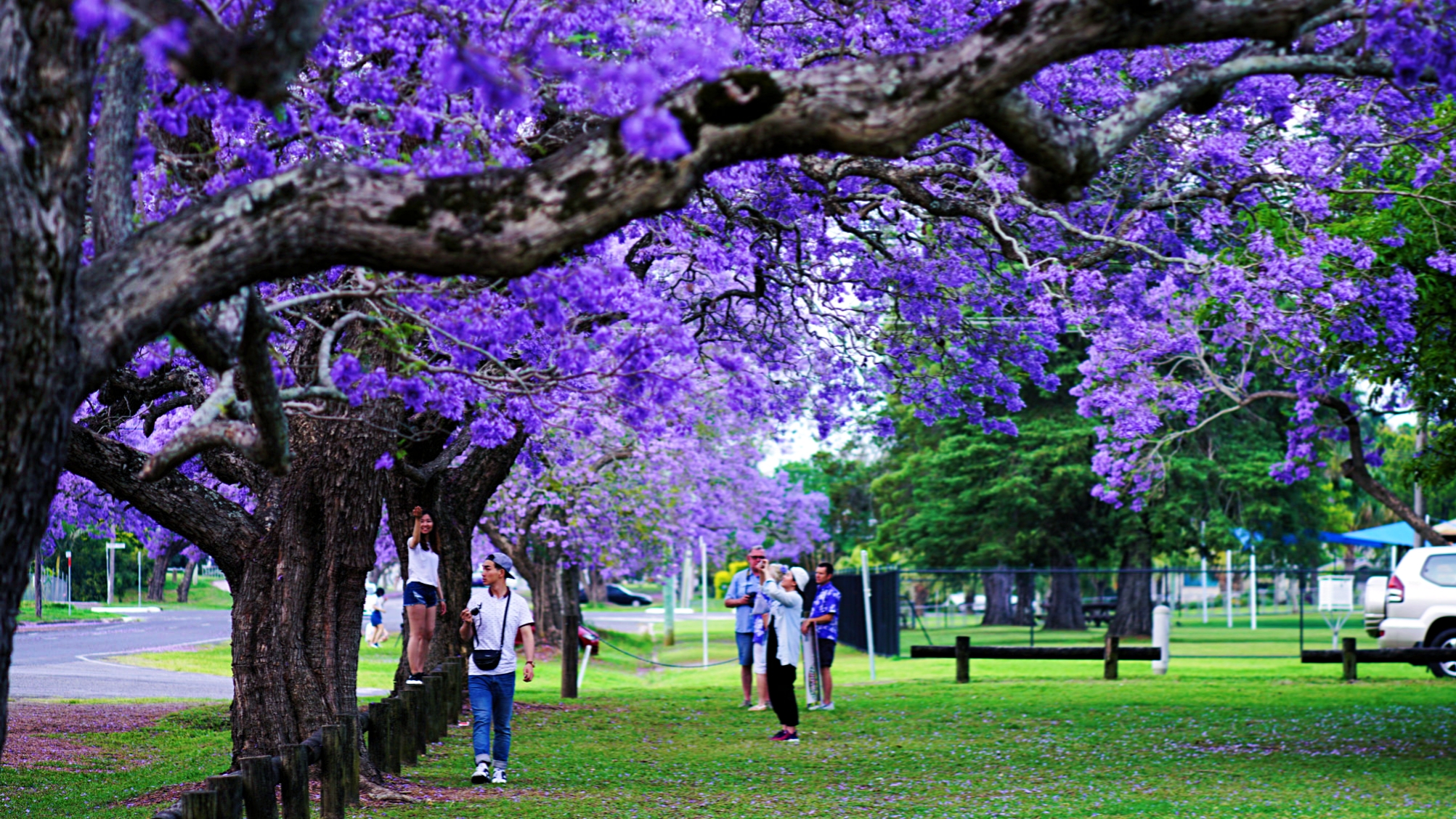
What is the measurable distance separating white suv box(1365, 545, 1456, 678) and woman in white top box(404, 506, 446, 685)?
48.7 feet

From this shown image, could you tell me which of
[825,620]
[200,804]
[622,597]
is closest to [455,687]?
[825,620]

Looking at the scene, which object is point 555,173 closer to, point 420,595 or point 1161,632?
point 420,595

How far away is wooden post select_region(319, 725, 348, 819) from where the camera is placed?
939cm

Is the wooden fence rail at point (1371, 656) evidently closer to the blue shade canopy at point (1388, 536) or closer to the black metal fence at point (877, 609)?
the black metal fence at point (877, 609)

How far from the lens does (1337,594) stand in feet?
137

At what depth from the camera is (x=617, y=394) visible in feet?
24.7

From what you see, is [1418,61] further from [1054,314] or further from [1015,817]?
[1054,314]

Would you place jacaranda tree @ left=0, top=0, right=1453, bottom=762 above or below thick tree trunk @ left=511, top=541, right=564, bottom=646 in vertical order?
above

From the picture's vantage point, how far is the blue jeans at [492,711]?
11250 millimetres

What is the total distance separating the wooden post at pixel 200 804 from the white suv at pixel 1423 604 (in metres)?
19.4

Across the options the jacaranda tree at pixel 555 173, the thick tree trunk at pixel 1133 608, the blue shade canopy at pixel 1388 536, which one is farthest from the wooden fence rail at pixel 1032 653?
the blue shade canopy at pixel 1388 536

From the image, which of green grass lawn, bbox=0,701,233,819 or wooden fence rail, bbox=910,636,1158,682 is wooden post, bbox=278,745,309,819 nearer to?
green grass lawn, bbox=0,701,233,819

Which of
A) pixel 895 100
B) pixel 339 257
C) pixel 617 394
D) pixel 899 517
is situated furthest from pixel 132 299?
pixel 899 517

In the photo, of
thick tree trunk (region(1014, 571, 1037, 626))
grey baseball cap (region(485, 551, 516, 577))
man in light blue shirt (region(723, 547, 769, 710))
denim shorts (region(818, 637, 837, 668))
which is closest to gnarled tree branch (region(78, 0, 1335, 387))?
grey baseball cap (region(485, 551, 516, 577))
